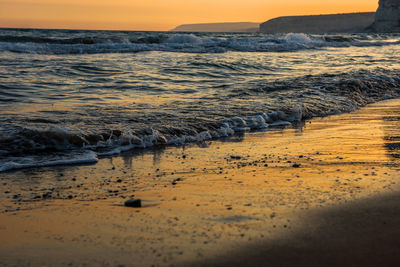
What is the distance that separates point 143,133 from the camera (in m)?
4.75

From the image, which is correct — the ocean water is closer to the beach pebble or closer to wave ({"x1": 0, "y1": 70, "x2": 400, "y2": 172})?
wave ({"x1": 0, "y1": 70, "x2": 400, "y2": 172})

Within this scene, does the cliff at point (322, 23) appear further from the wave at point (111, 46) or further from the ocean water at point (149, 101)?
the ocean water at point (149, 101)

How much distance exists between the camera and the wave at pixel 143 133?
159 inches

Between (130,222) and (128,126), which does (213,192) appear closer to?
(130,222)

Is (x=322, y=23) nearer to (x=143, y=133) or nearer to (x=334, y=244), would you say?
(x=143, y=133)

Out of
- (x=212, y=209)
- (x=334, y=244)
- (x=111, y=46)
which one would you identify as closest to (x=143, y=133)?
(x=212, y=209)

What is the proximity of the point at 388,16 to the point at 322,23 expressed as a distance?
74.6 meters

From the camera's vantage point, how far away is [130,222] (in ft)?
7.61

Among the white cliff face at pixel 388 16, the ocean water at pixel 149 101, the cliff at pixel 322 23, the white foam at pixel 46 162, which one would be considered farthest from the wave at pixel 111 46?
the cliff at pixel 322 23

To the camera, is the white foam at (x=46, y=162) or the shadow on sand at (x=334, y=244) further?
the white foam at (x=46, y=162)

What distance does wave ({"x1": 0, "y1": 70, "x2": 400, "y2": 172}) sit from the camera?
4035 millimetres

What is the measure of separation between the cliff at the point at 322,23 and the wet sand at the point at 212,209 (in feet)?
454

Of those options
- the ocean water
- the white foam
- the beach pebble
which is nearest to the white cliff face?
the ocean water

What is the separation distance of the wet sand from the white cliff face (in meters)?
94.7
